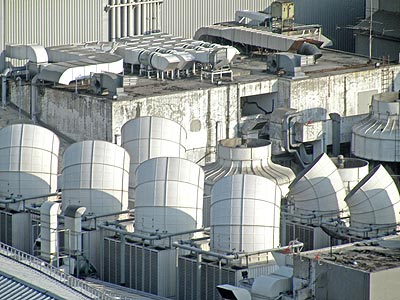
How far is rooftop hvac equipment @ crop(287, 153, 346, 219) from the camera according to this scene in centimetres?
8069

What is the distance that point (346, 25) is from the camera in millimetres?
111000

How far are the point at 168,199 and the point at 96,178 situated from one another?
4111 millimetres

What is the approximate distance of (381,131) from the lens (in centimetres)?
9162

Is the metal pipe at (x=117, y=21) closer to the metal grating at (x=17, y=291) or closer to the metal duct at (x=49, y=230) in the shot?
the metal duct at (x=49, y=230)

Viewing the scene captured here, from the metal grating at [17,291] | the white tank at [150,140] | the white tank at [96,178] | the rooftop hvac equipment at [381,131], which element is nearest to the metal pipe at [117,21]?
the rooftop hvac equipment at [381,131]

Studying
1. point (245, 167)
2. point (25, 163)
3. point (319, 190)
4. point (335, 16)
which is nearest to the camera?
point (319, 190)

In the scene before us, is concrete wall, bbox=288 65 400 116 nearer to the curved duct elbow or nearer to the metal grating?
the curved duct elbow

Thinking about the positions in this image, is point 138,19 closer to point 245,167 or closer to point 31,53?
point 31,53

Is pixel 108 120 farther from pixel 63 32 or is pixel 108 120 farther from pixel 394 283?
pixel 394 283

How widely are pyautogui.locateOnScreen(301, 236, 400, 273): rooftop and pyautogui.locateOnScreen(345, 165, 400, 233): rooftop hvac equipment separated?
17.6 feet

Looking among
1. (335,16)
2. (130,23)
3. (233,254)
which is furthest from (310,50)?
(233,254)

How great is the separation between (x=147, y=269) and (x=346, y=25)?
36.9 metres

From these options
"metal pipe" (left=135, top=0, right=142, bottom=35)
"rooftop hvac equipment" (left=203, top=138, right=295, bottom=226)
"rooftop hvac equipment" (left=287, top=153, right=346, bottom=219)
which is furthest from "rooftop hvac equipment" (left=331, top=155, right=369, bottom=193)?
"metal pipe" (left=135, top=0, right=142, bottom=35)

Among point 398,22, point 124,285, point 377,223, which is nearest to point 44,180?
point 124,285
